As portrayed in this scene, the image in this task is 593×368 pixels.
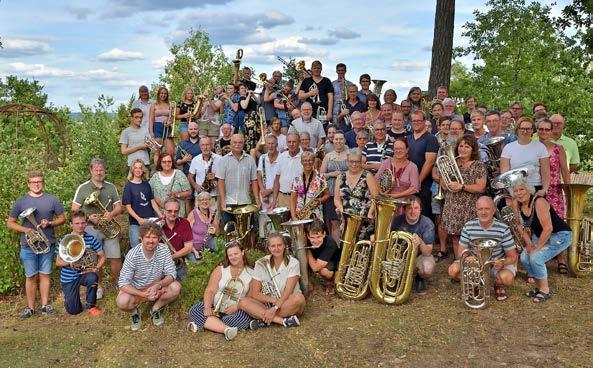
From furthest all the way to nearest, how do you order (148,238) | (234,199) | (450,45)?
(450,45) → (234,199) → (148,238)

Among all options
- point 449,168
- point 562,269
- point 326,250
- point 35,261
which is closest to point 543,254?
point 562,269

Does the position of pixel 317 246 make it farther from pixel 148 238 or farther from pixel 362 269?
pixel 148 238

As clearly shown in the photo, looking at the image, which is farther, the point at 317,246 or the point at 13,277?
the point at 13,277

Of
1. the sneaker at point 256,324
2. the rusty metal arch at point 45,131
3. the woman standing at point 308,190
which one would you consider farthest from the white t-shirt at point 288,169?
the rusty metal arch at point 45,131

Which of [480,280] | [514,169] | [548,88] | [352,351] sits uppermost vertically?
[548,88]

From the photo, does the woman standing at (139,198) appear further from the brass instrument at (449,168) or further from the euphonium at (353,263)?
the brass instrument at (449,168)

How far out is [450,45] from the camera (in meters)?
12.3

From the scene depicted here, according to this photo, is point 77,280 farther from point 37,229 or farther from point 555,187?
point 555,187

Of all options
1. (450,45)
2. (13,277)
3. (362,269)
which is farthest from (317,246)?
(450,45)

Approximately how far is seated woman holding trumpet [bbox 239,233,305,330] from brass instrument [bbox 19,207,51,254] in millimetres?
2496

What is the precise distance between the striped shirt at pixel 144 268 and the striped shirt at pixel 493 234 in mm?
3174

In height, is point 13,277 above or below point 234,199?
below

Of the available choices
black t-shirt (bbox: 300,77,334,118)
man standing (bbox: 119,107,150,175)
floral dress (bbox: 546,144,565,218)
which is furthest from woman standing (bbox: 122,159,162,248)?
floral dress (bbox: 546,144,565,218)

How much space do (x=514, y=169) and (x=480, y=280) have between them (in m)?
1.37
